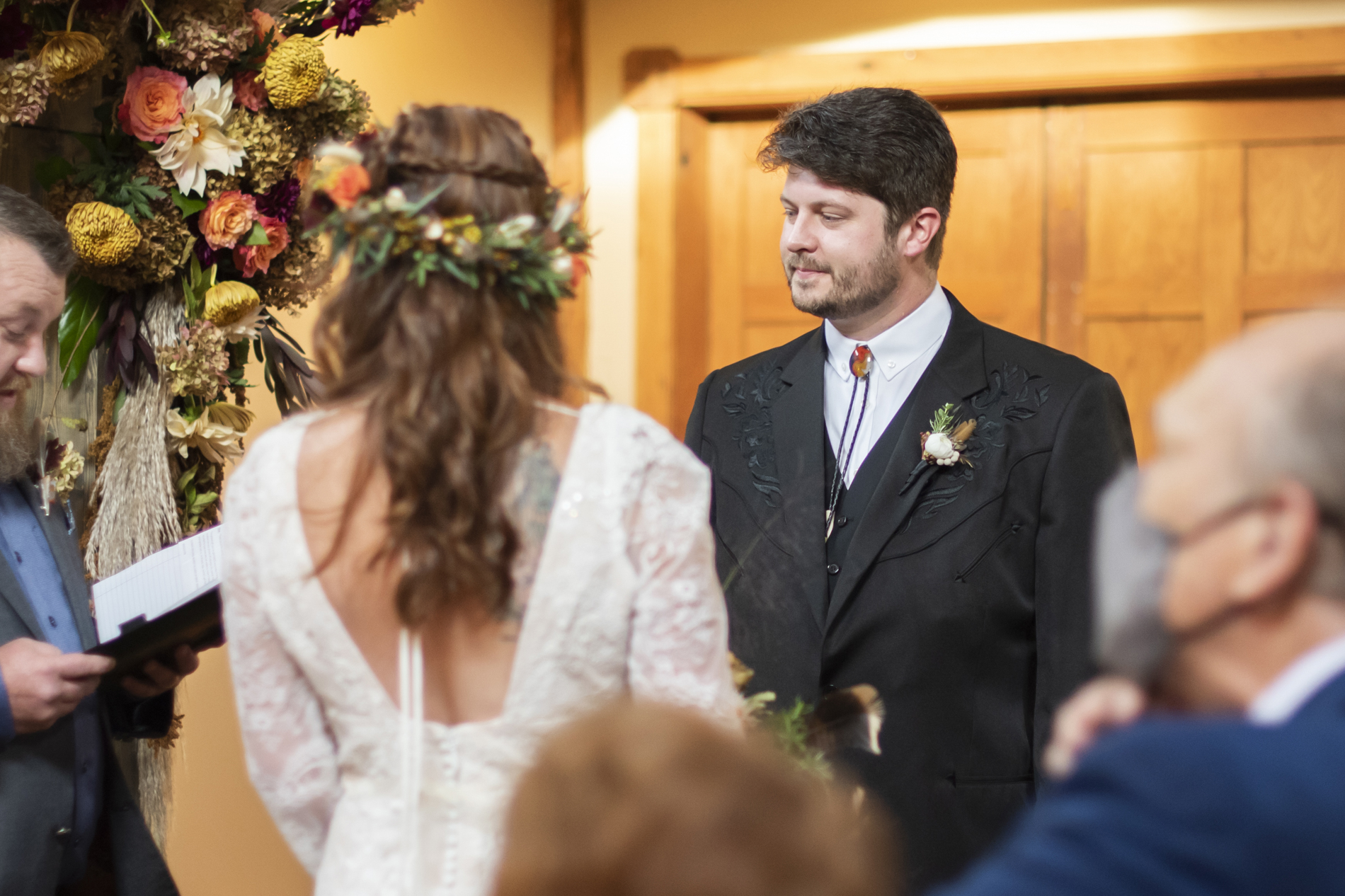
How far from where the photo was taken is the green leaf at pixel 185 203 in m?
1.96

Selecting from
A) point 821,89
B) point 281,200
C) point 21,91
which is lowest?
point 281,200

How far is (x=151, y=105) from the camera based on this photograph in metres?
1.92

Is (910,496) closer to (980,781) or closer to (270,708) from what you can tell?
(980,781)

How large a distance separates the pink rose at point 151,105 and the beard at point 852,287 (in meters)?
0.97

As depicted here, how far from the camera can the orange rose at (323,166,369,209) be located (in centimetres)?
113

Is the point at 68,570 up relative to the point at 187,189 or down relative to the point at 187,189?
down

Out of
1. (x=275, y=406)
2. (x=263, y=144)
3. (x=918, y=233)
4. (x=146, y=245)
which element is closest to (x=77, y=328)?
(x=146, y=245)

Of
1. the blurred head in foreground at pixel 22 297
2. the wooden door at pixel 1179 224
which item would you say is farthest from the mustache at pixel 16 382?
the wooden door at pixel 1179 224

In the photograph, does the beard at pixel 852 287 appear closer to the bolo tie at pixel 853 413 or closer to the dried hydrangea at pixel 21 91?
the bolo tie at pixel 853 413

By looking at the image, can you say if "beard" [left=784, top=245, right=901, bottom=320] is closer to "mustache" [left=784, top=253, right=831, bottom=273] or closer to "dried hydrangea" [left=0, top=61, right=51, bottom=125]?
"mustache" [left=784, top=253, right=831, bottom=273]

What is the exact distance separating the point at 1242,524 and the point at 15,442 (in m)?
1.58

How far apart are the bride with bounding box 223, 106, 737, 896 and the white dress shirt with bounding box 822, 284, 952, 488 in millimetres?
911

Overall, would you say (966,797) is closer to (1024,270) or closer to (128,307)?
(128,307)

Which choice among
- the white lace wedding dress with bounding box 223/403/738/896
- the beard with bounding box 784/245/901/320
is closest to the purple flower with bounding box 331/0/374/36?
the beard with bounding box 784/245/901/320
